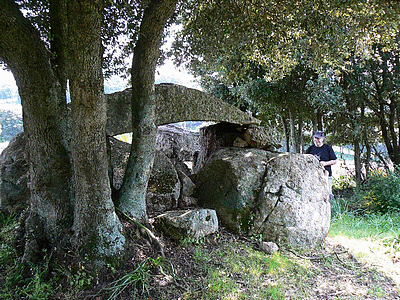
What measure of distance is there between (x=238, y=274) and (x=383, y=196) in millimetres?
5541

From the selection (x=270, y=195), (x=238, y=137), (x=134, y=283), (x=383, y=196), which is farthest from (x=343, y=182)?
(x=134, y=283)

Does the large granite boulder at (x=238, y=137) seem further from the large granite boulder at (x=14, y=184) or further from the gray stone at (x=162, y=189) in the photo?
the large granite boulder at (x=14, y=184)

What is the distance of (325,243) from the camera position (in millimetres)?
5066

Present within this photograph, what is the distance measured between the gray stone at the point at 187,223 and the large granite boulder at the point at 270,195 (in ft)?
1.77

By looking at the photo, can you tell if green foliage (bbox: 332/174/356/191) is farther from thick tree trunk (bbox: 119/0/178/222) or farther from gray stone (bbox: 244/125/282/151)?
thick tree trunk (bbox: 119/0/178/222)

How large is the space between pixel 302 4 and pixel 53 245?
5.09 meters

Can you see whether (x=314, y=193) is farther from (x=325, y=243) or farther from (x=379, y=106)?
(x=379, y=106)

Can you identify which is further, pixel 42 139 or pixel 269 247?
pixel 269 247

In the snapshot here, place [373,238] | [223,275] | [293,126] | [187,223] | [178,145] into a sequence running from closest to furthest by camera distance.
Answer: [223,275], [187,223], [373,238], [178,145], [293,126]

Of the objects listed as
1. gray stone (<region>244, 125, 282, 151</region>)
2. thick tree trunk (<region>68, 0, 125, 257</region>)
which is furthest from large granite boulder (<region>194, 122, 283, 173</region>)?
thick tree trunk (<region>68, 0, 125, 257</region>)

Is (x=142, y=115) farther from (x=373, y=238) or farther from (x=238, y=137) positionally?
(x=373, y=238)

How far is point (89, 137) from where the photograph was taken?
125 inches

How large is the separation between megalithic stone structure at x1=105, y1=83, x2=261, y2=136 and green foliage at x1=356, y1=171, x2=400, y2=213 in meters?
4.40

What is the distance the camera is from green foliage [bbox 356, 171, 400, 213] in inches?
283
